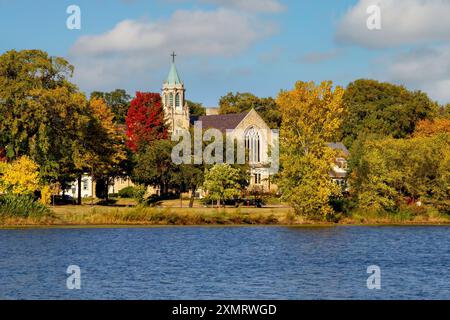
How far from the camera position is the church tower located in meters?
111

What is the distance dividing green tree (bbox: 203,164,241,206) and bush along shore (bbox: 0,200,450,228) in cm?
368

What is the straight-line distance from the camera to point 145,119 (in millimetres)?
101500

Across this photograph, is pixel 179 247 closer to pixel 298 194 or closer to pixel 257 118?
pixel 298 194

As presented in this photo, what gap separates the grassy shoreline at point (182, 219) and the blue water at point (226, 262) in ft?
6.38

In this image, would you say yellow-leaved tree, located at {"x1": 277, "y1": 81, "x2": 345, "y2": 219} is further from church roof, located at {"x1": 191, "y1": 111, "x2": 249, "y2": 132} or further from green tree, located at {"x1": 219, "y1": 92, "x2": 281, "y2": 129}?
green tree, located at {"x1": 219, "y1": 92, "x2": 281, "y2": 129}

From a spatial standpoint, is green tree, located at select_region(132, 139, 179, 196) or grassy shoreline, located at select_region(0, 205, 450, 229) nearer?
grassy shoreline, located at select_region(0, 205, 450, 229)

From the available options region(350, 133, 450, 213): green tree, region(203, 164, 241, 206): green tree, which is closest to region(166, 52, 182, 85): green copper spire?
region(203, 164, 241, 206): green tree

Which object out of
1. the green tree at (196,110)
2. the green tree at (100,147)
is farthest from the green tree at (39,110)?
the green tree at (196,110)

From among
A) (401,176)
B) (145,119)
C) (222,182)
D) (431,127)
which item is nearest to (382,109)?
(431,127)

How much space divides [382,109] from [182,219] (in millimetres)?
63375

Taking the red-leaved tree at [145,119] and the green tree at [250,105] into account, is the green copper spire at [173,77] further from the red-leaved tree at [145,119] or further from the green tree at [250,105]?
the green tree at [250,105]

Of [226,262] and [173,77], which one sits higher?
[173,77]

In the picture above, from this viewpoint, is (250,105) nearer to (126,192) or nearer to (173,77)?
(173,77)

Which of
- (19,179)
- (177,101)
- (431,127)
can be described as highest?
(177,101)
